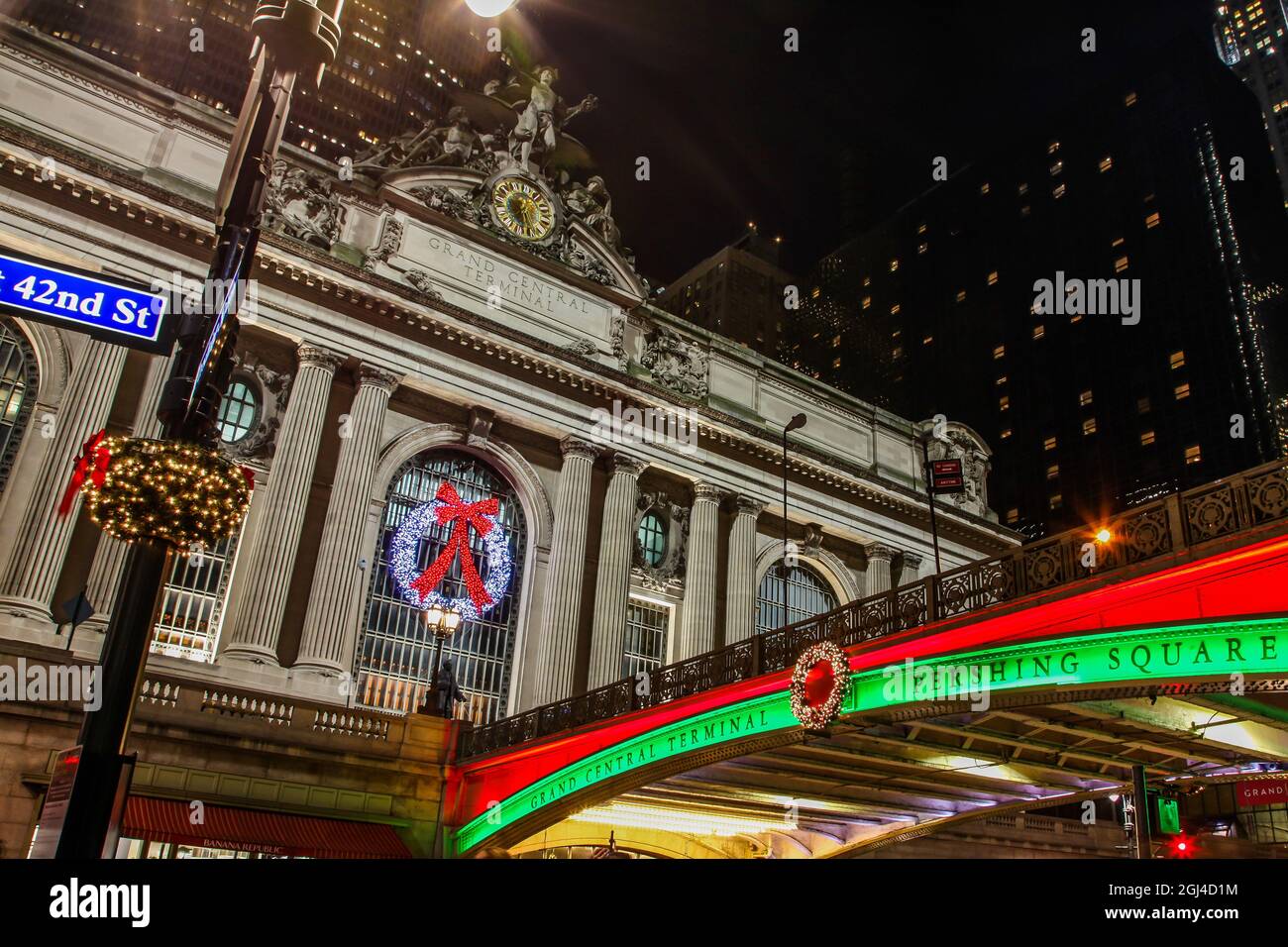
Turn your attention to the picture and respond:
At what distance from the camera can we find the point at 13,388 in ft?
95.8

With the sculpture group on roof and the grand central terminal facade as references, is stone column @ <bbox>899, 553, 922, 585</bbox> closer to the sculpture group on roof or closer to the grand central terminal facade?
the grand central terminal facade

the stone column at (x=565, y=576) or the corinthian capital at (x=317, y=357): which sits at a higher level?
the corinthian capital at (x=317, y=357)

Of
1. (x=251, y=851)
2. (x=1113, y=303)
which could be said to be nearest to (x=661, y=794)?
(x=251, y=851)

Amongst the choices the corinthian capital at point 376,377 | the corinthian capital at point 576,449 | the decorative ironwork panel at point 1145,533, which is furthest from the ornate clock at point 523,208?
the decorative ironwork panel at point 1145,533

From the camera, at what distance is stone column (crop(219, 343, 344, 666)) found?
29.6 meters

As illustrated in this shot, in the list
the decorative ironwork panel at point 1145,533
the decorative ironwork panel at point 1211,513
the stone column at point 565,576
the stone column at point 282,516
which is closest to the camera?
the decorative ironwork panel at point 1211,513

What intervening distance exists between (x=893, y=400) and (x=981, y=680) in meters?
89.2

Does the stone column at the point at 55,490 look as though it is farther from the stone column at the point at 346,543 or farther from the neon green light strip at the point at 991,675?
the neon green light strip at the point at 991,675

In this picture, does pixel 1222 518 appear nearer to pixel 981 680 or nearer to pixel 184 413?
pixel 981 680

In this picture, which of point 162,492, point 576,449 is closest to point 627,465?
point 576,449

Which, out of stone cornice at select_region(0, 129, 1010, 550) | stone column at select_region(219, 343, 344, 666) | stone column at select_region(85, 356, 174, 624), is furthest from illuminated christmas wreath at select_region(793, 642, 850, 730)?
stone cornice at select_region(0, 129, 1010, 550)

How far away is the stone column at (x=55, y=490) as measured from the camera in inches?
1053
